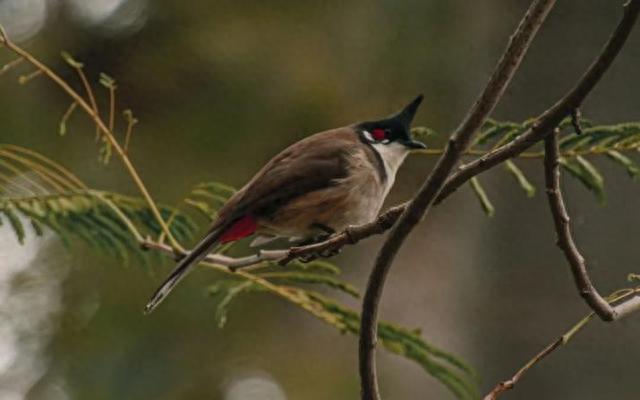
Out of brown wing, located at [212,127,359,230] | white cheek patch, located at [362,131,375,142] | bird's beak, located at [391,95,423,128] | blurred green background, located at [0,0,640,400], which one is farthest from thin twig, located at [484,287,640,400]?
blurred green background, located at [0,0,640,400]

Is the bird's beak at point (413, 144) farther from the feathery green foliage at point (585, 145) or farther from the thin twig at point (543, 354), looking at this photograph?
the thin twig at point (543, 354)

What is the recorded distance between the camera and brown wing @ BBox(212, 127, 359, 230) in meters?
2.36

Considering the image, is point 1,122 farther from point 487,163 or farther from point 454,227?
point 487,163

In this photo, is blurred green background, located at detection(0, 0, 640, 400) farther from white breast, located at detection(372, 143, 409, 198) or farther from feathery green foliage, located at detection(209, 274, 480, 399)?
feathery green foliage, located at detection(209, 274, 480, 399)

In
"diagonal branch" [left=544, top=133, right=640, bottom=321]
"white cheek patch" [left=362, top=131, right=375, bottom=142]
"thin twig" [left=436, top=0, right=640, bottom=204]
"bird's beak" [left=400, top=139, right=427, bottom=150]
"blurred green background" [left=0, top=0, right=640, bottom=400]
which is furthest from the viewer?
"blurred green background" [left=0, top=0, right=640, bottom=400]

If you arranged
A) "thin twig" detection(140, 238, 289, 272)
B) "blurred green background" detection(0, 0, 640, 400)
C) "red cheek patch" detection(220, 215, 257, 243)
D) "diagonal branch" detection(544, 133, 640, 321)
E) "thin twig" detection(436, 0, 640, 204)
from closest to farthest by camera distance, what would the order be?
"thin twig" detection(436, 0, 640, 204) < "diagonal branch" detection(544, 133, 640, 321) < "thin twig" detection(140, 238, 289, 272) < "red cheek patch" detection(220, 215, 257, 243) < "blurred green background" detection(0, 0, 640, 400)

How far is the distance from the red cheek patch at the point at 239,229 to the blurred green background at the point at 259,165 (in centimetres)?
250

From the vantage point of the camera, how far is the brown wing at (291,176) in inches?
93.0

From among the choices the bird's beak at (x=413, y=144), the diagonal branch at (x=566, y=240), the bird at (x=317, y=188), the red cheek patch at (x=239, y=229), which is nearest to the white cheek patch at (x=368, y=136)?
the bird at (x=317, y=188)

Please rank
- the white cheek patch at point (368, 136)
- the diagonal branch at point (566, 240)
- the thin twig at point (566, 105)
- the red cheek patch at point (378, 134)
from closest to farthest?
the thin twig at point (566, 105), the diagonal branch at point (566, 240), the red cheek patch at point (378, 134), the white cheek patch at point (368, 136)

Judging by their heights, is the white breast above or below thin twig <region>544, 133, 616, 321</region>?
below

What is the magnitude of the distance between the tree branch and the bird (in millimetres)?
641

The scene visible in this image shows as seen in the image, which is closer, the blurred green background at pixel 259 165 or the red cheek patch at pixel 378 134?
the red cheek patch at pixel 378 134

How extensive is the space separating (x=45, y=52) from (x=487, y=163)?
4682 millimetres
